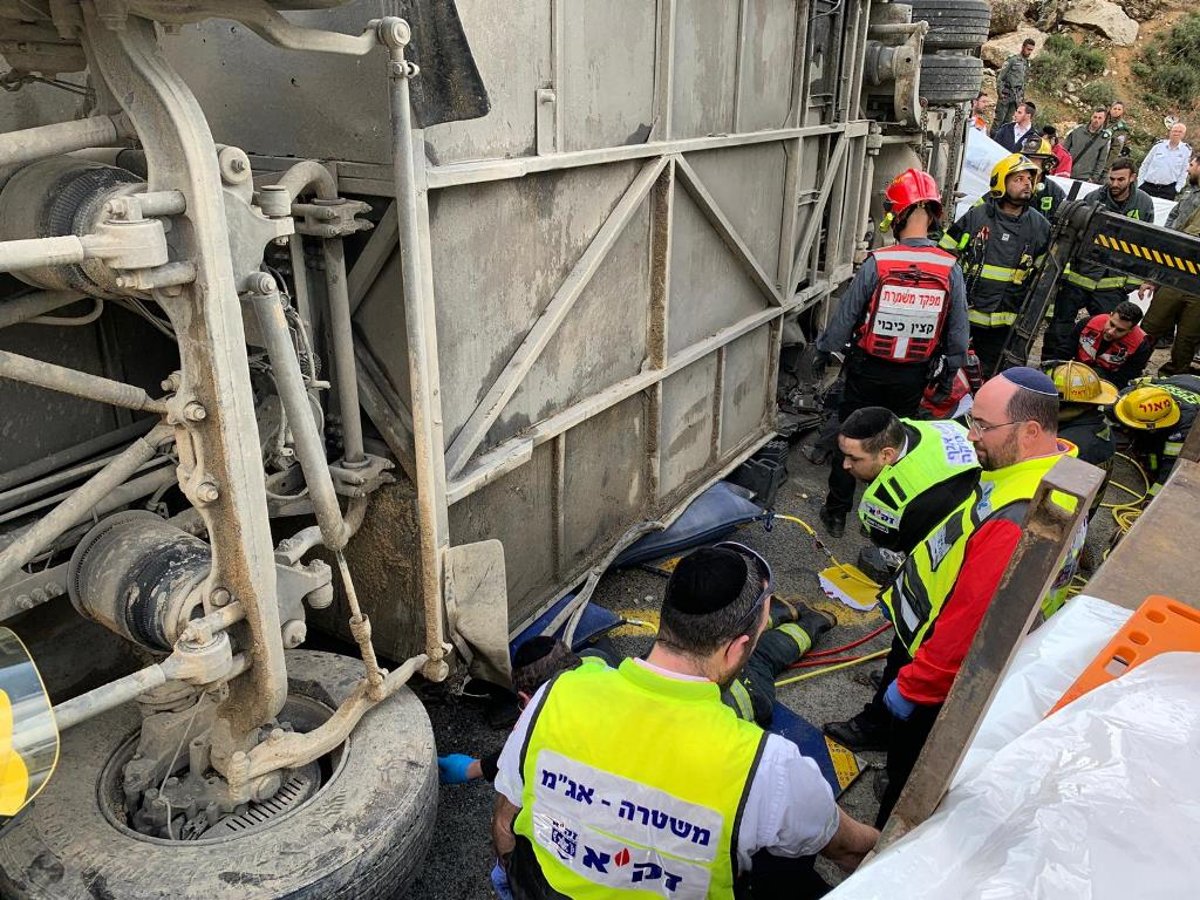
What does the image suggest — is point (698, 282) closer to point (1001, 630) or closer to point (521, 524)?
point (521, 524)

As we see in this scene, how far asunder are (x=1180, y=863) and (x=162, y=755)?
2.49 meters

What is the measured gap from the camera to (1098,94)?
22125mm

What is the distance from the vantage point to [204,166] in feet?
6.53

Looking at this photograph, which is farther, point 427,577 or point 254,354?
point 427,577

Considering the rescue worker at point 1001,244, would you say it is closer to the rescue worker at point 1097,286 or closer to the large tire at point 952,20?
the rescue worker at point 1097,286

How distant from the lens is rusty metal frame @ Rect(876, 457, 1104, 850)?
1.18 m

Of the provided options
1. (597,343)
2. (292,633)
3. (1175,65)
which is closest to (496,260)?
(597,343)

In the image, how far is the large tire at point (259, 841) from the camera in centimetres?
223

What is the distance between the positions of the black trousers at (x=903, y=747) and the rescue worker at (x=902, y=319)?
2.60m

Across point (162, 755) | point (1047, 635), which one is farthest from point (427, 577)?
point (1047, 635)

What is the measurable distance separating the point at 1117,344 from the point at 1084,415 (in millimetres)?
2878

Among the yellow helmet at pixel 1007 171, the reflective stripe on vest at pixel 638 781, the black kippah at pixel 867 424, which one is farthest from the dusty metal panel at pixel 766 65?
the reflective stripe on vest at pixel 638 781

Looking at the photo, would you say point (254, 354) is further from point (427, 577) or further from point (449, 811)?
point (449, 811)

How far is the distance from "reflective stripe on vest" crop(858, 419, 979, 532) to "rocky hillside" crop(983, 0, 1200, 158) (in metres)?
21.0
